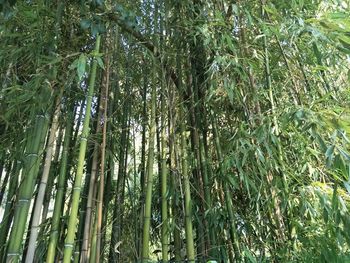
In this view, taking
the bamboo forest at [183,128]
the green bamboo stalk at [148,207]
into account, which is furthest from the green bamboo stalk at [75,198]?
the green bamboo stalk at [148,207]

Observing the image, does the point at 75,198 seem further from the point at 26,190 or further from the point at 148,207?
the point at 148,207

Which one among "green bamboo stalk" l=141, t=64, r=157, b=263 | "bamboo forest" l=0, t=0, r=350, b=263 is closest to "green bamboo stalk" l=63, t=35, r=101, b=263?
"bamboo forest" l=0, t=0, r=350, b=263

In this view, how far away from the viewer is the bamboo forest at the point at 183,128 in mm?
1791

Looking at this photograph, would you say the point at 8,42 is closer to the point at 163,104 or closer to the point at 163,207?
the point at 163,104

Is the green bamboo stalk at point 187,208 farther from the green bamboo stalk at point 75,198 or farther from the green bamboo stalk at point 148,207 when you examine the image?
the green bamboo stalk at point 75,198

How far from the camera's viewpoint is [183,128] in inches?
89.4

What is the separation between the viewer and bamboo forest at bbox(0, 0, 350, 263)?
1.79 metres

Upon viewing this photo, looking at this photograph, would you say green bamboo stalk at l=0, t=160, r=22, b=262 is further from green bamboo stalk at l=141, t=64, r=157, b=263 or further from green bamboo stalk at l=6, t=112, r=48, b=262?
green bamboo stalk at l=141, t=64, r=157, b=263

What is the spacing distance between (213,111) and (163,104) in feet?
1.19

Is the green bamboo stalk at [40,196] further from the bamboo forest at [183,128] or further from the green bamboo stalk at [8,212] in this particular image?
the green bamboo stalk at [8,212]

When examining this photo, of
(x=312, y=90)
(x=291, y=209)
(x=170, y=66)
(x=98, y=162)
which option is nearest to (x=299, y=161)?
(x=291, y=209)

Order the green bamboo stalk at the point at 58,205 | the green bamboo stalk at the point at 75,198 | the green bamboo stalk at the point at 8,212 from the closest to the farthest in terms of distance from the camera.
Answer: the green bamboo stalk at the point at 75,198 → the green bamboo stalk at the point at 58,205 → the green bamboo stalk at the point at 8,212

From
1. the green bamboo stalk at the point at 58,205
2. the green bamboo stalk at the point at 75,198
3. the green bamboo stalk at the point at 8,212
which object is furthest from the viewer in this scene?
the green bamboo stalk at the point at 8,212

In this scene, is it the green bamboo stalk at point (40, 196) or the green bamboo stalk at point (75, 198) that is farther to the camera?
the green bamboo stalk at point (40, 196)
